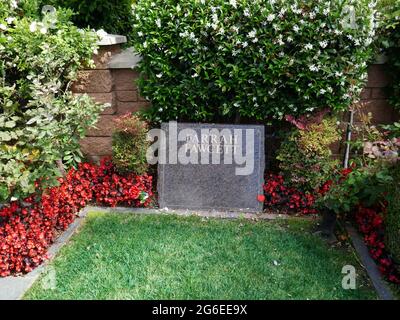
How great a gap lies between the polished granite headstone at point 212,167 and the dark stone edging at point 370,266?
34.6 inches

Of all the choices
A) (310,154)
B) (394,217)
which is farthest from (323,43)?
(394,217)

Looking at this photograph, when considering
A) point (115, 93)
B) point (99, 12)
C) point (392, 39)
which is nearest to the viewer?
point (392, 39)

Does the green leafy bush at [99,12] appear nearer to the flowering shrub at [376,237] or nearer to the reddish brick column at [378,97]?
the reddish brick column at [378,97]

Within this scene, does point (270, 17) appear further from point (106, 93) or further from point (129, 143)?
point (106, 93)

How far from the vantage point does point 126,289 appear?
2791 mm

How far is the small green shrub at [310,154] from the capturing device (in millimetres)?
3627

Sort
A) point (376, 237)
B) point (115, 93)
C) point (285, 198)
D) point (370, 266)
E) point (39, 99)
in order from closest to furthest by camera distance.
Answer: point (370, 266), point (376, 237), point (39, 99), point (285, 198), point (115, 93)

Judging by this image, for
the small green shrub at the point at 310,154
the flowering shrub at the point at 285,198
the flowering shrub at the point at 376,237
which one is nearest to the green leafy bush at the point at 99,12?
the small green shrub at the point at 310,154

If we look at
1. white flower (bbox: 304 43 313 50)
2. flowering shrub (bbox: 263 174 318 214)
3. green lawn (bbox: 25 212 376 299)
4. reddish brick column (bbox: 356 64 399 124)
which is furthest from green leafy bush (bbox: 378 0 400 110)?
green lawn (bbox: 25 212 376 299)

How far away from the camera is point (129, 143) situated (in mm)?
3812

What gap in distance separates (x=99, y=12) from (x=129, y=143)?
5.27 ft

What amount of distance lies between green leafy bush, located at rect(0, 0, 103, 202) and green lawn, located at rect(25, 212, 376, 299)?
26.3 inches
